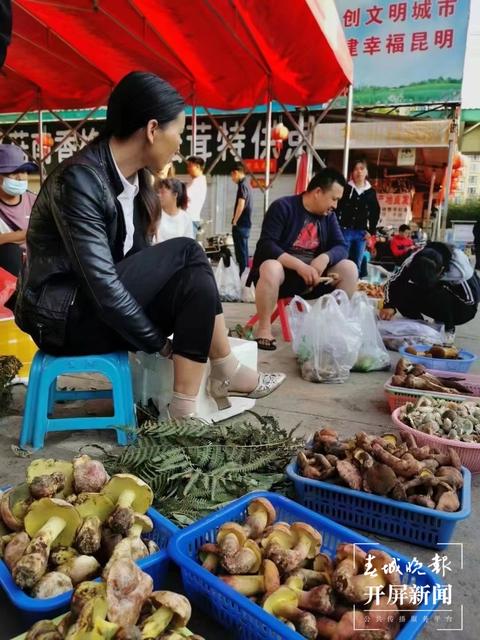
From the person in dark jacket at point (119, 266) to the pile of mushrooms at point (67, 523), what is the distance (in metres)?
0.70

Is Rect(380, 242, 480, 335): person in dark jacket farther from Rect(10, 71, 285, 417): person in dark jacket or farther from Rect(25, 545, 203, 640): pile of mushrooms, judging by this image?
Rect(25, 545, 203, 640): pile of mushrooms

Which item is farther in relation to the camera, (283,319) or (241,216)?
(241,216)

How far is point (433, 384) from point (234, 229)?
5675mm

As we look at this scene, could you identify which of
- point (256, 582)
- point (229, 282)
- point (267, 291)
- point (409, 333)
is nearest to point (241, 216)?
point (229, 282)

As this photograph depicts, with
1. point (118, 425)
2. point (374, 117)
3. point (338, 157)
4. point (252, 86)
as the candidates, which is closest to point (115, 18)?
point (252, 86)

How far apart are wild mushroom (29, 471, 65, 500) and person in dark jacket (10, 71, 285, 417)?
→ 722mm

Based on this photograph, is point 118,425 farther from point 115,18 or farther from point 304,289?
point 115,18

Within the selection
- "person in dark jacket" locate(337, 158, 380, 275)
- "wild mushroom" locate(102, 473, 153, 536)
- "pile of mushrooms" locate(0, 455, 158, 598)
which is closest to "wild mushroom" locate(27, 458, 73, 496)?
"pile of mushrooms" locate(0, 455, 158, 598)

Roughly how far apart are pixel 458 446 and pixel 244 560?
104 cm

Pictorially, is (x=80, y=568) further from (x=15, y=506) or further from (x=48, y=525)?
(x=15, y=506)

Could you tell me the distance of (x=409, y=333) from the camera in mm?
3891

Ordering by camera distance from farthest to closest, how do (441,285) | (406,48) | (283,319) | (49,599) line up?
(406,48) → (283,319) → (441,285) → (49,599)

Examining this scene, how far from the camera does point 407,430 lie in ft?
6.40

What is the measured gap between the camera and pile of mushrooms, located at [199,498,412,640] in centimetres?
100
